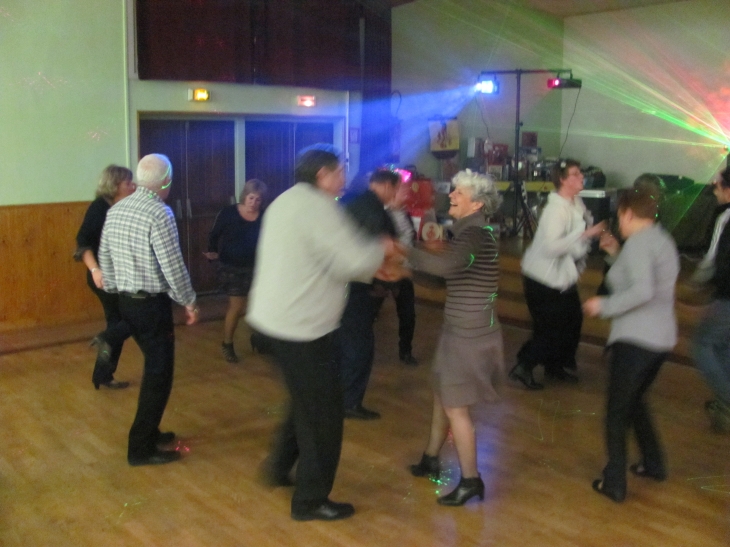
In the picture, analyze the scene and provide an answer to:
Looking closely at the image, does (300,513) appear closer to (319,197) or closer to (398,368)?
(319,197)

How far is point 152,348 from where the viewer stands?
11.6 feet

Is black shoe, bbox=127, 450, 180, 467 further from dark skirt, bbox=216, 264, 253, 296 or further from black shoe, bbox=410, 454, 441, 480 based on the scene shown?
dark skirt, bbox=216, 264, 253, 296

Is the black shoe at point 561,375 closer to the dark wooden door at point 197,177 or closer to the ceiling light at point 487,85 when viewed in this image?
the dark wooden door at point 197,177

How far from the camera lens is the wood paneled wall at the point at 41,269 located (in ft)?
20.8

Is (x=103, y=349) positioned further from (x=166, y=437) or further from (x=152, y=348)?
(x=152, y=348)

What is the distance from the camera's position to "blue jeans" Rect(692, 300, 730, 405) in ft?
11.6

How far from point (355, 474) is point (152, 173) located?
170 centimetres

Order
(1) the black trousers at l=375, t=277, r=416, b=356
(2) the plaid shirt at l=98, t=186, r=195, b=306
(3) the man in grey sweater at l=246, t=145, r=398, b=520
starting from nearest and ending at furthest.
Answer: (3) the man in grey sweater at l=246, t=145, r=398, b=520, (2) the plaid shirt at l=98, t=186, r=195, b=306, (1) the black trousers at l=375, t=277, r=416, b=356

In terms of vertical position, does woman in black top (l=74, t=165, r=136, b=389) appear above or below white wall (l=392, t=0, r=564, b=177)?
below

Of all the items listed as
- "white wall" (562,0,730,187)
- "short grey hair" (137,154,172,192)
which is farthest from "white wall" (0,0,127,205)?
"white wall" (562,0,730,187)

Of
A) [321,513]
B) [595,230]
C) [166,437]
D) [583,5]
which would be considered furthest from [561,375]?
[583,5]

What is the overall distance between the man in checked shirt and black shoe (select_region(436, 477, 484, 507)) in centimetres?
144

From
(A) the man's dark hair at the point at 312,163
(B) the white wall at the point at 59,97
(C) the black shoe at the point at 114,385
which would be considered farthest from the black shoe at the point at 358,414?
(B) the white wall at the point at 59,97

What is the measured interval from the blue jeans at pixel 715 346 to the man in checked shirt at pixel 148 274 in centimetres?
245
